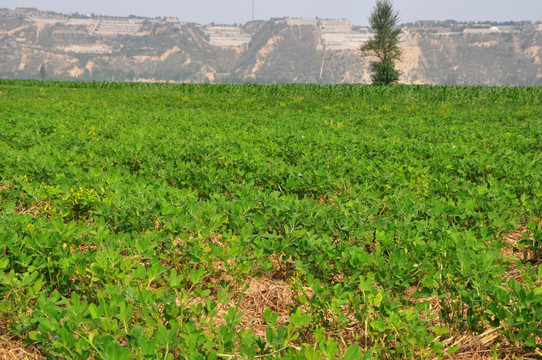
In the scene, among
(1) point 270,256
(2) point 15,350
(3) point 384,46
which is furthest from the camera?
(3) point 384,46

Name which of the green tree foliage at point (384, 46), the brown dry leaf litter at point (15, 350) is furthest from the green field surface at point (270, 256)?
the green tree foliage at point (384, 46)

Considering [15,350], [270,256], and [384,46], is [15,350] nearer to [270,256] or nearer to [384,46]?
[270,256]

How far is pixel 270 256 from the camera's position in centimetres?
375

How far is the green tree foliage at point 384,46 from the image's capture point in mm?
55188

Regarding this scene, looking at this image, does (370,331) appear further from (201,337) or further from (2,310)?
(2,310)

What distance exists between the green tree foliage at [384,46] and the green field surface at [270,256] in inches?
1996

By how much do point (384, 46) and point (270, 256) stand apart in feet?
199

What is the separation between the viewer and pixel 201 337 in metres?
2.08

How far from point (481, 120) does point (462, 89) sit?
56.6 ft

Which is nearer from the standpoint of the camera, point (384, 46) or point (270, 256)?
point (270, 256)

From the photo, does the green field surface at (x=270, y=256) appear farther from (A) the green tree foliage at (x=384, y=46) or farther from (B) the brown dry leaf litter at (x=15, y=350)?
(A) the green tree foliage at (x=384, y=46)

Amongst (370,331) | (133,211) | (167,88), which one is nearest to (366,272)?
(370,331)

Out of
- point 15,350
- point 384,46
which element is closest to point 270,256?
point 15,350

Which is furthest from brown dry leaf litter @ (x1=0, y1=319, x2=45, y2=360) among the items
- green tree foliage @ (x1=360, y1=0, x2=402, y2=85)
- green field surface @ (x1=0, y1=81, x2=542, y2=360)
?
green tree foliage @ (x1=360, y1=0, x2=402, y2=85)
